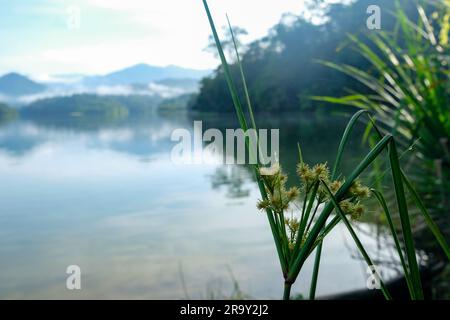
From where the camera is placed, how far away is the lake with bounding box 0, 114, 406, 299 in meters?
4.79

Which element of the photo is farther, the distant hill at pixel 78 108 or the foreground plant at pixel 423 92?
the distant hill at pixel 78 108

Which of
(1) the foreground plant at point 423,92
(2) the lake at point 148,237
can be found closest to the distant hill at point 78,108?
(2) the lake at point 148,237

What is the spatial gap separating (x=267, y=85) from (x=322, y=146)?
16.6 metres

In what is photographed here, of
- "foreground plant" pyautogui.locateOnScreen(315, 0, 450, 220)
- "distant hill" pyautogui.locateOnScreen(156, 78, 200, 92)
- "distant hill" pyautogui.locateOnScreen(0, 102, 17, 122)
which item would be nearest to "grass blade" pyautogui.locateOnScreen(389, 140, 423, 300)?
"foreground plant" pyautogui.locateOnScreen(315, 0, 450, 220)

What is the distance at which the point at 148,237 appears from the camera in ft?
21.4

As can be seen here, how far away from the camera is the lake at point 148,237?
15.7 feet

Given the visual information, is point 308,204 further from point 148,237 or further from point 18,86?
point 18,86

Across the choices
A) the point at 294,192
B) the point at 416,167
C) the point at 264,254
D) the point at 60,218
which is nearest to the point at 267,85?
the point at 60,218

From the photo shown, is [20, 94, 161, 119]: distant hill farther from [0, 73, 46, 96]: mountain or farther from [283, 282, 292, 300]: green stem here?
[283, 282, 292, 300]: green stem

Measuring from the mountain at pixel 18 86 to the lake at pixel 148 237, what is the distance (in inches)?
4061

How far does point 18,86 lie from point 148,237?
115 m

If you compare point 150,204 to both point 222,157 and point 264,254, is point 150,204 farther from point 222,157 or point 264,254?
point 222,157

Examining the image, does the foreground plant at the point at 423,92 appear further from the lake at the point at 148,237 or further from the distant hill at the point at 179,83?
the distant hill at the point at 179,83

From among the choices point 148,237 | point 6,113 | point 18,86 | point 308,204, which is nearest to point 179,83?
point 18,86
